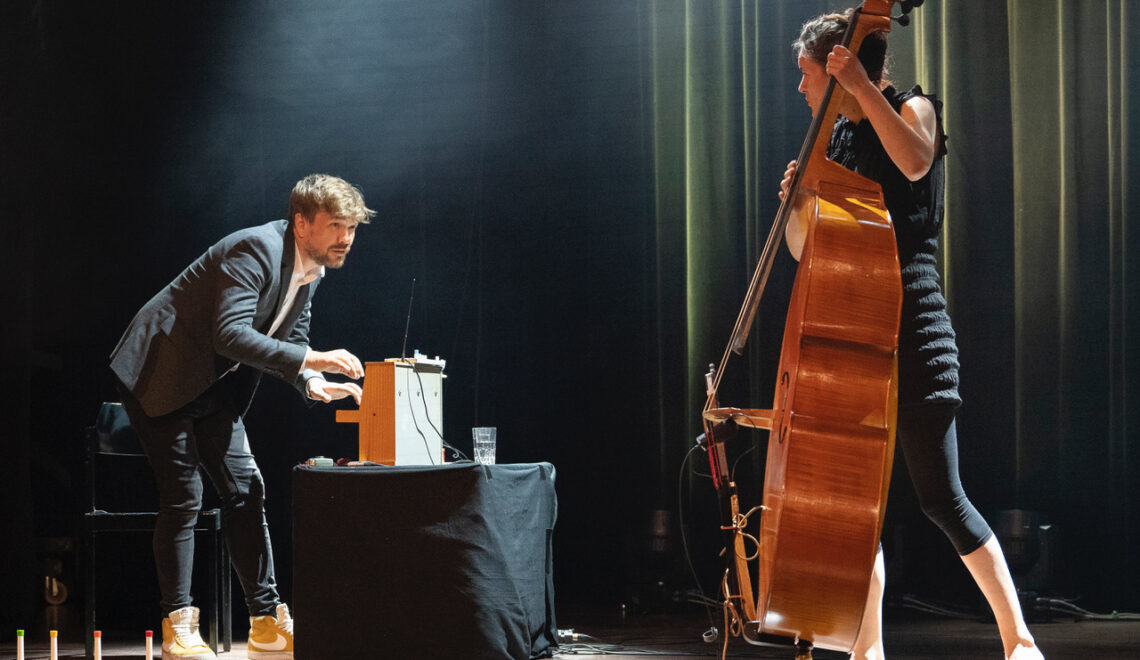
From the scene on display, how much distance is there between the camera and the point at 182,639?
2670 mm

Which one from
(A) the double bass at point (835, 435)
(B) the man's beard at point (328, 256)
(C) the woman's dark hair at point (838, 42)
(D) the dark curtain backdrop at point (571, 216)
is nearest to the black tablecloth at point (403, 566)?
(B) the man's beard at point (328, 256)

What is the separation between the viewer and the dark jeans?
2701 millimetres

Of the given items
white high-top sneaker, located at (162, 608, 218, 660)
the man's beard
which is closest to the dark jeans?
white high-top sneaker, located at (162, 608, 218, 660)

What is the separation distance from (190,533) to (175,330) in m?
0.56

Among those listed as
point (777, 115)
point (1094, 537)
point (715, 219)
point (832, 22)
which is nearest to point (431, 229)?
point (715, 219)

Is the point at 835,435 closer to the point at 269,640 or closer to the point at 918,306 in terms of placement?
the point at 918,306

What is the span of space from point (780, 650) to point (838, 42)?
1773 mm

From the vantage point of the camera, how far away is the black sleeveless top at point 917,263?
1.89 metres

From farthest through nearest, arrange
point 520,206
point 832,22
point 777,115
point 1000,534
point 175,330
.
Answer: point 520,206
point 777,115
point 1000,534
point 175,330
point 832,22

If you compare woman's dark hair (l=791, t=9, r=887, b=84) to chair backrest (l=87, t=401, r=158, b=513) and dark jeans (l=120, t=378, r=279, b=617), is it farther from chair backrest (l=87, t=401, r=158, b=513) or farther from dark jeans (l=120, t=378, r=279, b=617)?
chair backrest (l=87, t=401, r=158, b=513)

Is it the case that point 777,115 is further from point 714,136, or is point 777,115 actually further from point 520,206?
point 520,206

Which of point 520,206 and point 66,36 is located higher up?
point 66,36

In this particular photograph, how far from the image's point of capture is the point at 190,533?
108 inches

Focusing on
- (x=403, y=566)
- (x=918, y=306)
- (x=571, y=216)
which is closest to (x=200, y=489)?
(x=403, y=566)
